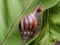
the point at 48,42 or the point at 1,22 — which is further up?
the point at 1,22

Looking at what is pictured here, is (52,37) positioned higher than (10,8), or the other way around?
(10,8)

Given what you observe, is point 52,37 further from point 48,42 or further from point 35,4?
point 35,4

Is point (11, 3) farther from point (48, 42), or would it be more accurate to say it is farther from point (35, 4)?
point (48, 42)

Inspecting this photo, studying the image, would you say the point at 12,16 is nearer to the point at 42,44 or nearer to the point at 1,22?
the point at 1,22

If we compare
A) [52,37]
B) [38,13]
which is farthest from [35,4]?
[52,37]

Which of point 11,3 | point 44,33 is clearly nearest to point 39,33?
point 44,33
